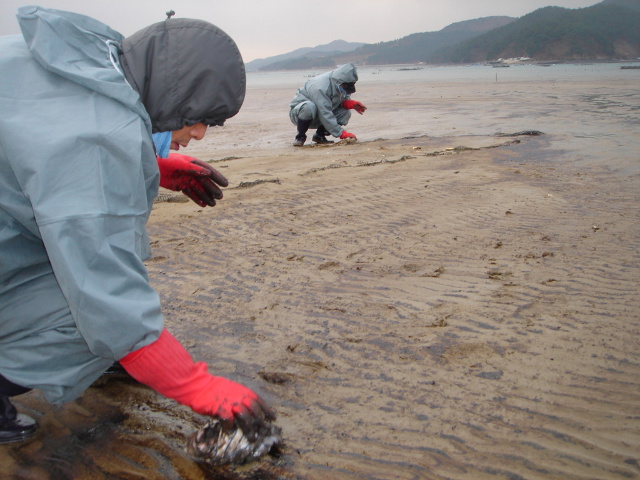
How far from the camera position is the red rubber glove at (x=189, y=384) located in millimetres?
1464

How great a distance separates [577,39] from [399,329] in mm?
74256

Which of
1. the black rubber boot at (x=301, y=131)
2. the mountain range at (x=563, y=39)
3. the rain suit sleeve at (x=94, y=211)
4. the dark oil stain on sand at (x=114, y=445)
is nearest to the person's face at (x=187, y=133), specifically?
the rain suit sleeve at (x=94, y=211)

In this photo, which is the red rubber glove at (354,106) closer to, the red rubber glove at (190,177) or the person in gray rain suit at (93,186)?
the red rubber glove at (190,177)

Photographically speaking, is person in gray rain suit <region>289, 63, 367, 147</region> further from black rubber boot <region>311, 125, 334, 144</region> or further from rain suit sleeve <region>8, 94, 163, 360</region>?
rain suit sleeve <region>8, 94, 163, 360</region>

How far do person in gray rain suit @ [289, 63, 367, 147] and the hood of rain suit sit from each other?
729 centimetres

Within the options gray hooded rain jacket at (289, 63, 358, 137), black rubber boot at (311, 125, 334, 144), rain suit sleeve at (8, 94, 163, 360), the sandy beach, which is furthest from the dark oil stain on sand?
black rubber boot at (311, 125, 334, 144)

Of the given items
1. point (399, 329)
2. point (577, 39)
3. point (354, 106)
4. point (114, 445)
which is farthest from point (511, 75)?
point (577, 39)

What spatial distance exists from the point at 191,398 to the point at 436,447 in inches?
37.1

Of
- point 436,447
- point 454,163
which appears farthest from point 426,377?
point 454,163

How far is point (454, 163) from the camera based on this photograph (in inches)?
254

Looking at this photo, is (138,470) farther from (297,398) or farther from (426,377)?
(426,377)

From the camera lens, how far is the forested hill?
209ft

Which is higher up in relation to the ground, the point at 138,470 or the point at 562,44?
the point at 562,44

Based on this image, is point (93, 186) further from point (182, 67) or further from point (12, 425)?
point (12, 425)
